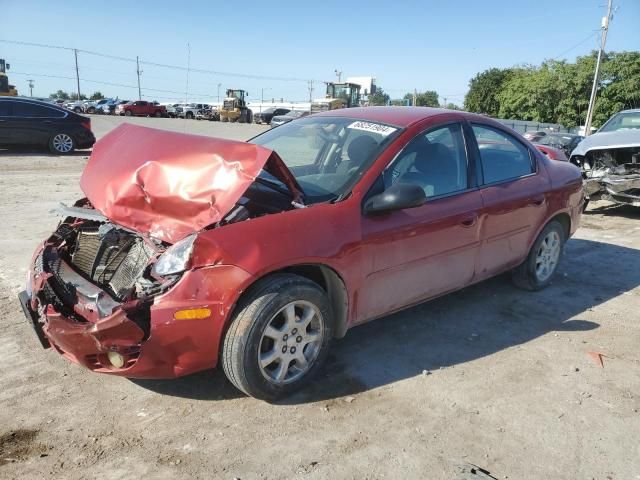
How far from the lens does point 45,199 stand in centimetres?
817

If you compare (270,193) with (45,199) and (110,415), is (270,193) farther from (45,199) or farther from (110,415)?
(45,199)

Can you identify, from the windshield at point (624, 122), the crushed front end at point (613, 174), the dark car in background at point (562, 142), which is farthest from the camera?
the dark car in background at point (562, 142)

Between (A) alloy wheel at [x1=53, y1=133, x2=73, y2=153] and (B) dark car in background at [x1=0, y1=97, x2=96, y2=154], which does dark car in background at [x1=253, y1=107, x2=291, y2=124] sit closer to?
(B) dark car in background at [x1=0, y1=97, x2=96, y2=154]

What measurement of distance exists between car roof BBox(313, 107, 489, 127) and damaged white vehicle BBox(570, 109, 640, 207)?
17.8ft

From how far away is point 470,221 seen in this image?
382 centimetres

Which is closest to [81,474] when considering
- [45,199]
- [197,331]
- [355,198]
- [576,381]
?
[197,331]

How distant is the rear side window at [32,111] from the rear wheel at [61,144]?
0.57 meters

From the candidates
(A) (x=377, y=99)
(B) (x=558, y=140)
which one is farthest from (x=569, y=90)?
(B) (x=558, y=140)

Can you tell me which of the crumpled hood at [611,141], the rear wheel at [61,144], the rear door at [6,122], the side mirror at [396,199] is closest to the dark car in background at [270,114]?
the rear wheel at [61,144]

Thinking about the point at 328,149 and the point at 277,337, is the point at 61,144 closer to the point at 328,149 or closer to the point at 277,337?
the point at 328,149

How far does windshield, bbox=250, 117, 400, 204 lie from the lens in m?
3.36

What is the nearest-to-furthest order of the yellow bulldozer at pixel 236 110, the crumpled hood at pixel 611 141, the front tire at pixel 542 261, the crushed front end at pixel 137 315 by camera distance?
1. the crushed front end at pixel 137 315
2. the front tire at pixel 542 261
3. the crumpled hood at pixel 611 141
4. the yellow bulldozer at pixel 236 110

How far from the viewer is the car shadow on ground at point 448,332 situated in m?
3.18

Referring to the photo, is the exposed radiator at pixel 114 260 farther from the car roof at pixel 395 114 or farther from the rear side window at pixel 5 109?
the rear side window at pixel 5 109
